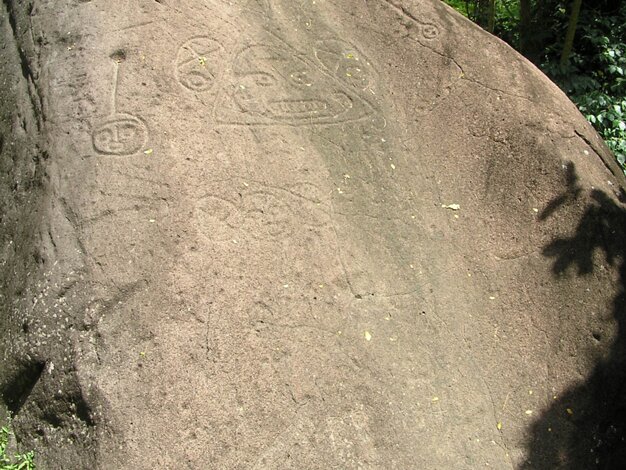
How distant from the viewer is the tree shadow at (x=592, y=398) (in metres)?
3.14

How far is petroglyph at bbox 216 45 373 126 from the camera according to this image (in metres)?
3.47

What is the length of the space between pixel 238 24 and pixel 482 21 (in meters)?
3.50

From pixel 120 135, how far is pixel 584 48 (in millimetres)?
4402

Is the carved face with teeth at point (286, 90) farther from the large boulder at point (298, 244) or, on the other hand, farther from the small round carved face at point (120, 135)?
the small round carved face at point (120, 135)

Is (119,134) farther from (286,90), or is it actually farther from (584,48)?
(584,48)

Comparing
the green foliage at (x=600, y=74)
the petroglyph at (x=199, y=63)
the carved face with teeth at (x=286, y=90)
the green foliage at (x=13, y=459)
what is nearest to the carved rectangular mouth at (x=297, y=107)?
the carved face with teeth at (x=286, y=90)

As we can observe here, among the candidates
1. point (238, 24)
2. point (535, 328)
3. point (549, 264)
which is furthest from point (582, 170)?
point (238, 24)

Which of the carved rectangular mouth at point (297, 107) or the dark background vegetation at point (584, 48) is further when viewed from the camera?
the dark background vegetation at point (584, 48)

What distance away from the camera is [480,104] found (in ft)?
12.6

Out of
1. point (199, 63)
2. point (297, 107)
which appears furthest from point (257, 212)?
point (199, 63)

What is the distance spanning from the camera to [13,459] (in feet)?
9.66

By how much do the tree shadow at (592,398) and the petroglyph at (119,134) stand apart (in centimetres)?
219

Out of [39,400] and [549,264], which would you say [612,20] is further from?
[39,400]

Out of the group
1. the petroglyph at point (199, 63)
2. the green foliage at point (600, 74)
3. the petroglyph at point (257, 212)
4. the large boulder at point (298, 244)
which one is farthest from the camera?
the green foliage at point (600, 74)
